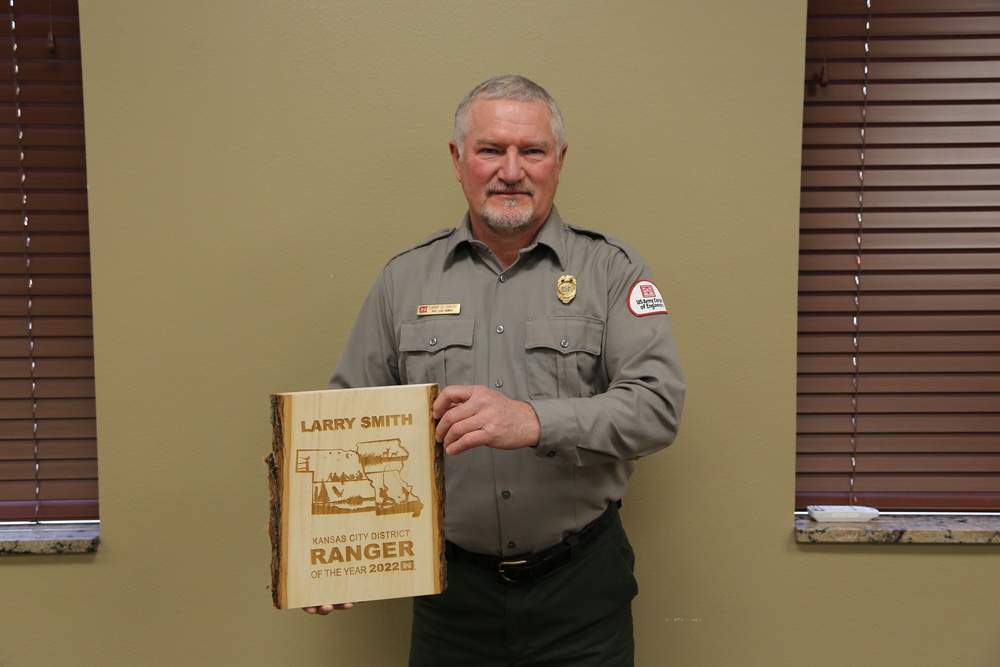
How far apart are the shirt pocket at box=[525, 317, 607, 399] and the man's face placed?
20cm

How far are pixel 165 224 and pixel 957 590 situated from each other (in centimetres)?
209

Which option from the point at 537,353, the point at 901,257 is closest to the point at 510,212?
the point at 537,353

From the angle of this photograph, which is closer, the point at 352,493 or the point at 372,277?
the point at 352,493

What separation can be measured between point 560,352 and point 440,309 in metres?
0.25

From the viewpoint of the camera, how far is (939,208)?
5.63ft

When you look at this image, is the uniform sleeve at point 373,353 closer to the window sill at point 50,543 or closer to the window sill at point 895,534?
the window sill at point 50,543

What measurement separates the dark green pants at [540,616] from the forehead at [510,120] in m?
0.78

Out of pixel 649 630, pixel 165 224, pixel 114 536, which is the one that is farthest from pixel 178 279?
pixel 649 630

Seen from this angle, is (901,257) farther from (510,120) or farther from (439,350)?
(439,350)

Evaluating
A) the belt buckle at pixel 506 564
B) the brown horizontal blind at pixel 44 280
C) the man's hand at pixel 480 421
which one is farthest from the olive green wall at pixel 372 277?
the man's hand at pixel 480 421

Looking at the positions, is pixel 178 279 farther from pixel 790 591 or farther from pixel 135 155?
pixel 790 591

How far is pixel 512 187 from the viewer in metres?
1.28

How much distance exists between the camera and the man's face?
1263 millimetres

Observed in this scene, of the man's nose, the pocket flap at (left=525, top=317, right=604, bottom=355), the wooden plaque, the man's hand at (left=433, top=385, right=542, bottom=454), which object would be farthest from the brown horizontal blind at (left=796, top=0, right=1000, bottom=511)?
the wooden plaque
